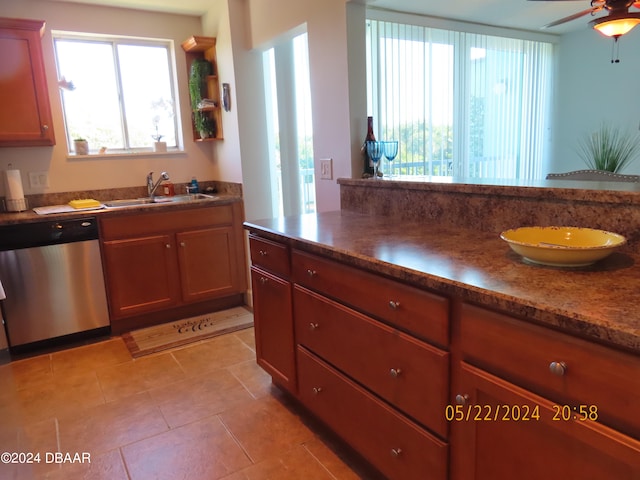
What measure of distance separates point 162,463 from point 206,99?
270cm

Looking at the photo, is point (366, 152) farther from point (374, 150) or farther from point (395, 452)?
point (395, 452)

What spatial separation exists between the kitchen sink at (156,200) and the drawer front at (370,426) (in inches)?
76.7

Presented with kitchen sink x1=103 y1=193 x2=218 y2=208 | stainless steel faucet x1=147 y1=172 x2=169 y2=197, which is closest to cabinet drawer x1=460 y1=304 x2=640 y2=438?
kitchen sink x1=103 y1=193 x2=218 y2=208

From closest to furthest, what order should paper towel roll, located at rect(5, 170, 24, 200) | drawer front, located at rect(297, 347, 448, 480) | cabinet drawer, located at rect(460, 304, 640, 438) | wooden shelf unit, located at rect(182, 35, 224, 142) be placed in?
cabinet drawer, located at rect(460, 304, 640, 438), drawer front, located at rect(297, 347, 448, 480), paper towel roll, located at rect(5, 170, 24, 200), wooden shelf unit, located at rect(182, 35, 224, 142)

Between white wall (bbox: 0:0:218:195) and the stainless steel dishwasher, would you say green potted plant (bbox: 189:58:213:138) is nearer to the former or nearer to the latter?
white wall (bbox: 0:0:218:195)

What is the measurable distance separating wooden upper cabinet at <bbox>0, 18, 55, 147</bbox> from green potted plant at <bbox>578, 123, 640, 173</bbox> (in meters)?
4.48

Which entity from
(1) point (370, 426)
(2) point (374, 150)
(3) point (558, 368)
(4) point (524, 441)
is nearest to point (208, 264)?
(2) point (374, 150)

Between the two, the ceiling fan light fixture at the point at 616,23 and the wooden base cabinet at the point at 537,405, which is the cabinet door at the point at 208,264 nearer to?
the wooden base cabinet at the point at 537,405

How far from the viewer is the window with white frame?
11.3ft

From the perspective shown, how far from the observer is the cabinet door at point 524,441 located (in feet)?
3.02

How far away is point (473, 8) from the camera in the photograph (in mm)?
3490

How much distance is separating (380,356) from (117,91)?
10.4ft

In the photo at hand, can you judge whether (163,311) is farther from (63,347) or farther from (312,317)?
(312,317)

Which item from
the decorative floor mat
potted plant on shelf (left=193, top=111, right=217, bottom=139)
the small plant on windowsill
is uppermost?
potted plant on shelf (left=193, top=111, right=217, bottom=139)
